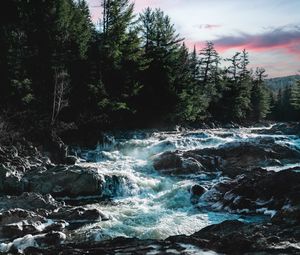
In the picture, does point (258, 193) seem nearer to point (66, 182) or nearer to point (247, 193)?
point (247, 193)

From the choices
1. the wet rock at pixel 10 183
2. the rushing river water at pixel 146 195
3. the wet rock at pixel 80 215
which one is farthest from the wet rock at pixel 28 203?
the wet rock at pixel 10 183

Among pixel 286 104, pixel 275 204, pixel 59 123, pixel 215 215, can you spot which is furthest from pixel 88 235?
pixel 286 104

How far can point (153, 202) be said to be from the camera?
17969 mm

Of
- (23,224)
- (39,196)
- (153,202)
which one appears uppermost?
(39,196)

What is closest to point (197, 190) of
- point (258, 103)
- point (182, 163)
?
point (182, 163)

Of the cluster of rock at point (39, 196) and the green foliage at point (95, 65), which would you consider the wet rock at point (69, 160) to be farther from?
the green foliage at point (95, 65)

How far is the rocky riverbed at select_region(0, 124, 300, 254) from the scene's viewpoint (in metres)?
10.7

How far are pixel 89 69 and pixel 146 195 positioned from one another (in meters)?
16.9

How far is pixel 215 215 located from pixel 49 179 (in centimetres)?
788

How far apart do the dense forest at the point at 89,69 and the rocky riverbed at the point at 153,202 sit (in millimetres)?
4922

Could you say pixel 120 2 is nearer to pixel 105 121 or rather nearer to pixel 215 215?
pixel 105 121

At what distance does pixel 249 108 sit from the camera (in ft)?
231

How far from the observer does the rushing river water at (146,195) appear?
45.1ft

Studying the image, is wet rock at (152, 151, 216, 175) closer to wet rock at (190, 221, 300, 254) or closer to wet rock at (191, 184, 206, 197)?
wet rock at (191, 184, 206, 197)
